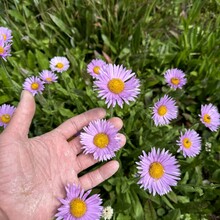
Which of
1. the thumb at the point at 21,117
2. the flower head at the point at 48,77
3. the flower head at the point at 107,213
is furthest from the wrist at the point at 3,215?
the flower head at the point at 48,77

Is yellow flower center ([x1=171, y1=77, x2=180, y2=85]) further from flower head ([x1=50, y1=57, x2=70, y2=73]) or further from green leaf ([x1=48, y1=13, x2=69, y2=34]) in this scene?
green leaf ([x1=48, y1=13, x2=69, y2=34])

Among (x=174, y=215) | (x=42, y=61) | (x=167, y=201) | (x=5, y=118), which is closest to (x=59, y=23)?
(x=42, y=61)

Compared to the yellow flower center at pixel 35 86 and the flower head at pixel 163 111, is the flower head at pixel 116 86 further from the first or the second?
the yellow flower center at pixel 35 86

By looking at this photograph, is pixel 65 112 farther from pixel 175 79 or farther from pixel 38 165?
pixel 175 79

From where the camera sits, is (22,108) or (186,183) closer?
(22,108)

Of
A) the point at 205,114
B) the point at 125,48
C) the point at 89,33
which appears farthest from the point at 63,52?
the point at 205,114

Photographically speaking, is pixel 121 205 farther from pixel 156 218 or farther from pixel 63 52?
→ pixel 63 52
